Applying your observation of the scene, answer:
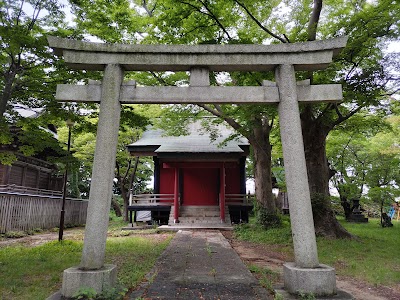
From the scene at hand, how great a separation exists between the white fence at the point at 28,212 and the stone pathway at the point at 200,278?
30.8ft

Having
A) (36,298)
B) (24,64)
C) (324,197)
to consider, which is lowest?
(36,298)

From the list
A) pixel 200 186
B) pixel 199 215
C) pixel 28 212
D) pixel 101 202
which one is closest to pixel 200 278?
pixel 101 202

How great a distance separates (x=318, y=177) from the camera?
445 inches

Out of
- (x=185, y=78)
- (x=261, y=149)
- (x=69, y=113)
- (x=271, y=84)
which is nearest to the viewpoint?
(x=271, y=84)

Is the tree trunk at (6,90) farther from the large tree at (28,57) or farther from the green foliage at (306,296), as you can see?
the green foliage at (306,296)

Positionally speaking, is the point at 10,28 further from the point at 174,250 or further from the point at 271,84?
the point at 174,250

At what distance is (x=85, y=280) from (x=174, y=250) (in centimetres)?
451

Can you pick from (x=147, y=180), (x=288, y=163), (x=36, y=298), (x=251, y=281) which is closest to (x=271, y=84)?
(x=288, y=163)

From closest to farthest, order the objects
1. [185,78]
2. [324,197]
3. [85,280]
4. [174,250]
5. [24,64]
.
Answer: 1. [85,280]
2. [24,64]
3. [174,250]
4. [324,197]
5. [185,78]

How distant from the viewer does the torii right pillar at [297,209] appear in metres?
4.66

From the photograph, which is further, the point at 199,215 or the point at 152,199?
the point at 152,199

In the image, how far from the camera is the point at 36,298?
4.72m

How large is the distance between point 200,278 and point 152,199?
39.0 ft

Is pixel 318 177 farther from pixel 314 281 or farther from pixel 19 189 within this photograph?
pixel 19 189
